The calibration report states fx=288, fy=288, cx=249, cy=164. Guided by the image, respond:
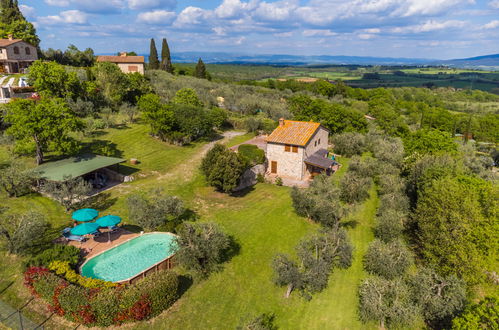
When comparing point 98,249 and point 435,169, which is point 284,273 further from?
point 435,169

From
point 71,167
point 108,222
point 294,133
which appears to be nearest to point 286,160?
point 294,133

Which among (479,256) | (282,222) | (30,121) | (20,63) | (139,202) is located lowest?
(282,222)

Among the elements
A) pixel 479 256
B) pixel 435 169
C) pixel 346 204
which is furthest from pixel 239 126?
pixel 479 256

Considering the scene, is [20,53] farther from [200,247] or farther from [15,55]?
[200,247]

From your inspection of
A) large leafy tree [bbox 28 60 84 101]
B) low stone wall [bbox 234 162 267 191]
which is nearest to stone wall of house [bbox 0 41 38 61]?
large leafy tree [bbox 28 60 84 101]

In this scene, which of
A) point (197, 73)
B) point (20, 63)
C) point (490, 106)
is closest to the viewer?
point (20, 63)

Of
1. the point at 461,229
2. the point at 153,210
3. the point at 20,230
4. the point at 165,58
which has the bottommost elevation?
the point at 153,210

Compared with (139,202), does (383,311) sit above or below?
below
